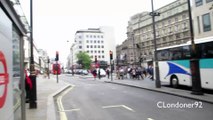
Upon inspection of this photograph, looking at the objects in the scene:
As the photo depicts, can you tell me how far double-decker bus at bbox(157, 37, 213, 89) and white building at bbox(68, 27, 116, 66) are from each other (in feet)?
383

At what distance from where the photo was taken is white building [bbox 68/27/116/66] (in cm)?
13812

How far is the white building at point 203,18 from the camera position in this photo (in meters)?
28.9

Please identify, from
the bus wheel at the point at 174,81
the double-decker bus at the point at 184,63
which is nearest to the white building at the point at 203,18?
the double-decker bus at the point at 184,63

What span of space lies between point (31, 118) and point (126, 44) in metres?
97.7

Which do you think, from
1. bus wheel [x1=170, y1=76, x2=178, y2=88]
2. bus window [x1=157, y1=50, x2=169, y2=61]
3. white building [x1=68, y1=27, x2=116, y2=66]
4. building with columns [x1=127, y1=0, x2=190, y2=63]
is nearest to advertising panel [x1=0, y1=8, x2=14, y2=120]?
bus wheel [x1=170, y1=76, x2=178, y2=88]

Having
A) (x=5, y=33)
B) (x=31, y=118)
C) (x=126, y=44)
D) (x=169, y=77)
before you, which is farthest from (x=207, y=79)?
(x=126, y=44)

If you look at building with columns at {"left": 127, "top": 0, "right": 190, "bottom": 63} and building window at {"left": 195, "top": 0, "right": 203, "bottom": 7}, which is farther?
building with columns at {"left": 127, "top": 0, "right": 190, "bottom": 63}

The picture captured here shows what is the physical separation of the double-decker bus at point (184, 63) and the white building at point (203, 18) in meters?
12.7

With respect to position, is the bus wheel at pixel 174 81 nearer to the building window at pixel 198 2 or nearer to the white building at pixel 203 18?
the white building at pixel 203 18

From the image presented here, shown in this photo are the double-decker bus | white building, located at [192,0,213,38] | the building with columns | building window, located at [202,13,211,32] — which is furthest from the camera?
the building with columns

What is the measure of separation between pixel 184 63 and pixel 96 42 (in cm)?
12516

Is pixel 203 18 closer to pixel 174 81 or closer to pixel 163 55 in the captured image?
pixel 163 55

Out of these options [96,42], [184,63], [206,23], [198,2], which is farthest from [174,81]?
[96,42]

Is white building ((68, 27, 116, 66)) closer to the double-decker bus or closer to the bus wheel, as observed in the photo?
the double-decker bus
